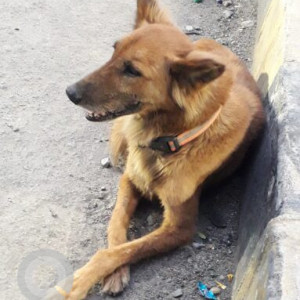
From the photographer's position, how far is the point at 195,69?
3.07 meters

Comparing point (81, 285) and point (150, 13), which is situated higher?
point (150, 13)

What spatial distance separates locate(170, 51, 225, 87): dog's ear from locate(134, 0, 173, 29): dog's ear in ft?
1.79

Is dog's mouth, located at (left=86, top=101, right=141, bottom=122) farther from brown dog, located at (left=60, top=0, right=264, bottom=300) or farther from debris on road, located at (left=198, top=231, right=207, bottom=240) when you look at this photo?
debris on road, located at (left=198, top=231, right=207, bottom=240)

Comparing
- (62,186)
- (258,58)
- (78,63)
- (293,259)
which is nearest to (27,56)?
(78,63)

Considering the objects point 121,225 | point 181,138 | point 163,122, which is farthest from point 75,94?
point 121,225

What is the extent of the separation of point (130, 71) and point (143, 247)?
1104 mm

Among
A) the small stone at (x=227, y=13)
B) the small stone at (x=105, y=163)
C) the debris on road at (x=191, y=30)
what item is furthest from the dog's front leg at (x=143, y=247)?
the small stone at (x=227, y=13)

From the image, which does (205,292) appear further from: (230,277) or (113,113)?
(113,113)

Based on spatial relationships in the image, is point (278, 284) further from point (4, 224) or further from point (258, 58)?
point (258, 58)

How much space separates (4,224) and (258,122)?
5.94ft

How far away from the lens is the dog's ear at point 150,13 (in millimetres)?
3658

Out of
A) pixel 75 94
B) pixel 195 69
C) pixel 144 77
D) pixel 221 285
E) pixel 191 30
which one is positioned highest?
pixel 195 69

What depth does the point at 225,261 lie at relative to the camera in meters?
3.71

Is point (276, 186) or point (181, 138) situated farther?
point (181, 138)
